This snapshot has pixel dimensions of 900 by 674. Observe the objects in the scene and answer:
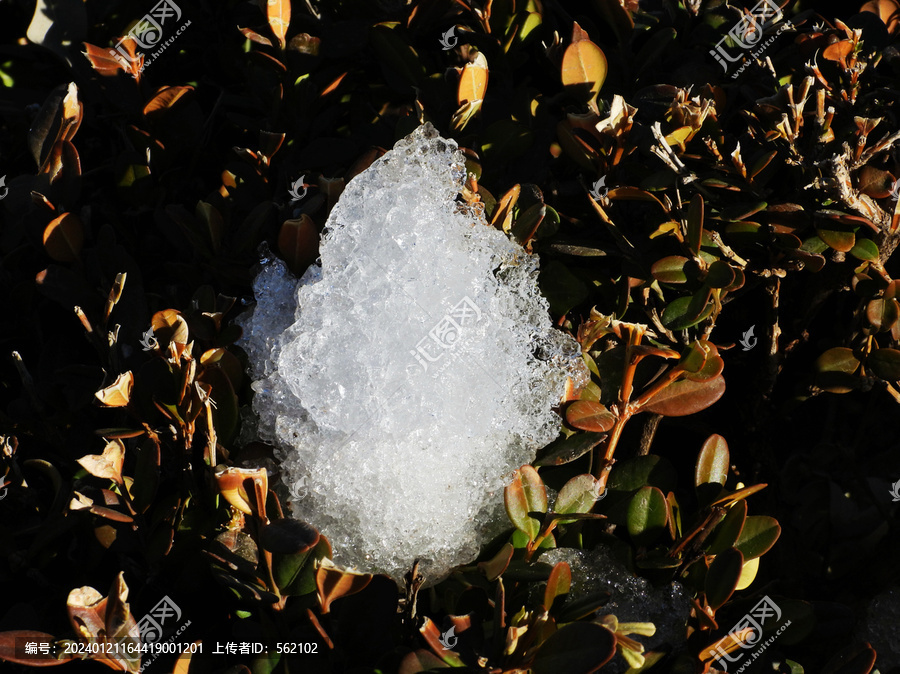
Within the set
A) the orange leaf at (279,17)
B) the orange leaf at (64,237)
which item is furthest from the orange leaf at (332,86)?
the orange leaf at (64,237)

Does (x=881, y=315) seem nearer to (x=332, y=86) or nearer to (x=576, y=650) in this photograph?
(x=576, y=650)

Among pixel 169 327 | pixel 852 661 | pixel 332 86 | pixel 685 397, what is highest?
pixel 332 86

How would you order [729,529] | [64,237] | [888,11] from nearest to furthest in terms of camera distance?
1. [729,529]
2. [64,237]
3. [888,11]

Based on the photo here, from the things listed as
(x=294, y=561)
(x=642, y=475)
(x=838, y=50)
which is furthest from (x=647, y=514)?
(x=838, y=50)

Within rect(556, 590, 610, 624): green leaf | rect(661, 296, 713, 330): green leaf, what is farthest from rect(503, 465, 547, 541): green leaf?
rect(661, 296, 713, 330): green leaf

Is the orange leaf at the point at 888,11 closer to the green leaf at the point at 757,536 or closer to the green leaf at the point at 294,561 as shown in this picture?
the green leaf at the point at 757,536

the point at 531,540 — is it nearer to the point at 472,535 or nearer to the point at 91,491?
the point at 472,535

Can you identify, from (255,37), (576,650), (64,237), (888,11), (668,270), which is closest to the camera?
(576,650)
